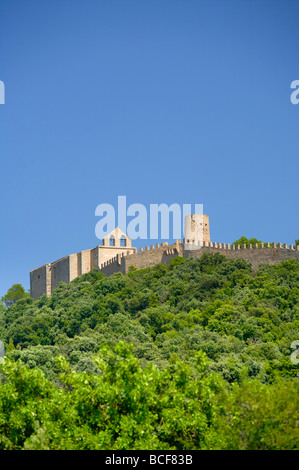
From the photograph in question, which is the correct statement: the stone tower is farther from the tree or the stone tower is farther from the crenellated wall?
the tree

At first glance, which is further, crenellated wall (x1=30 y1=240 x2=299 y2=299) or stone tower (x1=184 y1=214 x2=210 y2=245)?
stone tower (x1=184 y1=214 x2=210 y2=245)

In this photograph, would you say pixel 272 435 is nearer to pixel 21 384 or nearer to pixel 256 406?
pixel 256 406

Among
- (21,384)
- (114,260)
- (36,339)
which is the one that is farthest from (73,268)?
(21,384)

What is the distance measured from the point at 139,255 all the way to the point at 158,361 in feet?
54.0

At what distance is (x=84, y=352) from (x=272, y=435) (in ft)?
72.1

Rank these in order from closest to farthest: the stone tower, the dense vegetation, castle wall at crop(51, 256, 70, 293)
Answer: the dense vegetation → the stone tower → castle wall at crop(51, 256, 70, 293)

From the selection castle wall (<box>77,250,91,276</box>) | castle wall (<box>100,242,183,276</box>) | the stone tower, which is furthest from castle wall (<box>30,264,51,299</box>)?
the stone tower

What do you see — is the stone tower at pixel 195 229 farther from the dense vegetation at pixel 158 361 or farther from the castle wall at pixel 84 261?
the castle wall at pixel 84 261

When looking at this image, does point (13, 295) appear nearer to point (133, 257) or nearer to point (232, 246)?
point (133, 257)

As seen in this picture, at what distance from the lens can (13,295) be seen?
6225 centimetres

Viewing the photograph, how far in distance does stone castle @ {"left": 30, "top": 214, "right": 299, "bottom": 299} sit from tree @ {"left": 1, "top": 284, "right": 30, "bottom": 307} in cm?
170

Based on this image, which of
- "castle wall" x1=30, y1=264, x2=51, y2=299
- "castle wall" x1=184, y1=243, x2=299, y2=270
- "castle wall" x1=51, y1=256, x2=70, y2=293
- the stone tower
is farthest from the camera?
"castle wall" x1=30, y1=264, x2=51, y2=299

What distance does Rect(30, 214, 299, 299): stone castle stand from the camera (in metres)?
44.2
